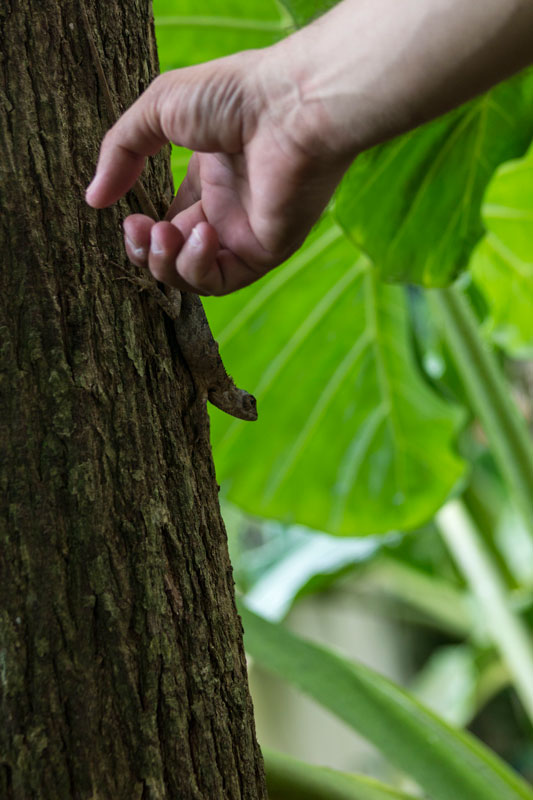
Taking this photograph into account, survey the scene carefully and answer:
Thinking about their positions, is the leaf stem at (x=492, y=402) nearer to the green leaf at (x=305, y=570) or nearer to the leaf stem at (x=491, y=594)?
the leaf stem at (x=491, y=594)

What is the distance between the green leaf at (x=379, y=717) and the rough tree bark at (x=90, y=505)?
0.61 metres

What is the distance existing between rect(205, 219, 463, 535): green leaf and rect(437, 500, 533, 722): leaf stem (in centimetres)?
41

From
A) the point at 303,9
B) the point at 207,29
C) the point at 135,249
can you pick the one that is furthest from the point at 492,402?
the point at 135,249

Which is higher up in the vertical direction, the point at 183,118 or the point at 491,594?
the point at 183,118

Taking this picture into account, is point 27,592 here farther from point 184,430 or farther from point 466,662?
point 466,662

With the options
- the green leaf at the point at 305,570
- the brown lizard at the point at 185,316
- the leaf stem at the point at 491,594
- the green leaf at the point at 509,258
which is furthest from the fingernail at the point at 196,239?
the green leaf at the point at 305,570

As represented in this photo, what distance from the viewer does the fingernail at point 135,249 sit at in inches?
31.0

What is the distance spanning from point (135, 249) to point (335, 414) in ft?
5.38

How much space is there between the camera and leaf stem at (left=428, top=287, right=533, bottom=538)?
199cm

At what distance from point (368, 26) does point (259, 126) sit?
12 cm

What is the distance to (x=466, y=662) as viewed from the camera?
13.4 ft

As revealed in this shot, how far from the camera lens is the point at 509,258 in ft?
7.68

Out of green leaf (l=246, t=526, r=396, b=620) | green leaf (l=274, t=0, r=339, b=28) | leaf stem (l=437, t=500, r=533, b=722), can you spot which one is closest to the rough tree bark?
green leaf (l=274, t=0, r=339, b=28)

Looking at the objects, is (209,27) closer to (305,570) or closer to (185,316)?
(185,316)
